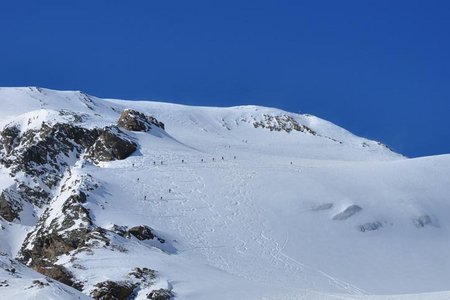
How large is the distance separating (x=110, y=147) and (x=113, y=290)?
2944 cm

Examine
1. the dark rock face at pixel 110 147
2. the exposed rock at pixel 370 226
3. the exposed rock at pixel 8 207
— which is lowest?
the exposed rock at pixel 8 207

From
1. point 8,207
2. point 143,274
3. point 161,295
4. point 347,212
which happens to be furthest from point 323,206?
point 8,207

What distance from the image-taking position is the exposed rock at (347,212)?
51.0 m

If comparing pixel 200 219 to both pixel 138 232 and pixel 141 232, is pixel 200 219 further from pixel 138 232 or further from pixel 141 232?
pixel 138 232

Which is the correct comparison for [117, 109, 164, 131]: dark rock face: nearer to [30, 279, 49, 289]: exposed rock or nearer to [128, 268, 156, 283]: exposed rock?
[128, 268, 156, 283]: exposed rock

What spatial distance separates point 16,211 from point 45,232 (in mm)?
12957

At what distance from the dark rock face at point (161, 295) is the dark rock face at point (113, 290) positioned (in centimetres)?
127

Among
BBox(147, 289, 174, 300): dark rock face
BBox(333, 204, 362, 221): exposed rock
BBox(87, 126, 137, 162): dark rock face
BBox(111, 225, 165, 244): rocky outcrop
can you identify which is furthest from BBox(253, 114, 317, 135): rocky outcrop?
BBox(147, 289, 174, 300): dark rock face

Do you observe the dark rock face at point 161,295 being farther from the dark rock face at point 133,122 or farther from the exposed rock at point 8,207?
the dark rock face at point 133,122

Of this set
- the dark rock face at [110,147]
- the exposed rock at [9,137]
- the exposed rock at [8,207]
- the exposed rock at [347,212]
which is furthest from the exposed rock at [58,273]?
the exposed rock at [9,137]

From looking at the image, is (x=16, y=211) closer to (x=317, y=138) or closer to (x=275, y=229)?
(x=275, y=229)

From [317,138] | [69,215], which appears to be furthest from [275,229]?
[317,138]

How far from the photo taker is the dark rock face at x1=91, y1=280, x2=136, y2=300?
33500 mm

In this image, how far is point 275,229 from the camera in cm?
4828
